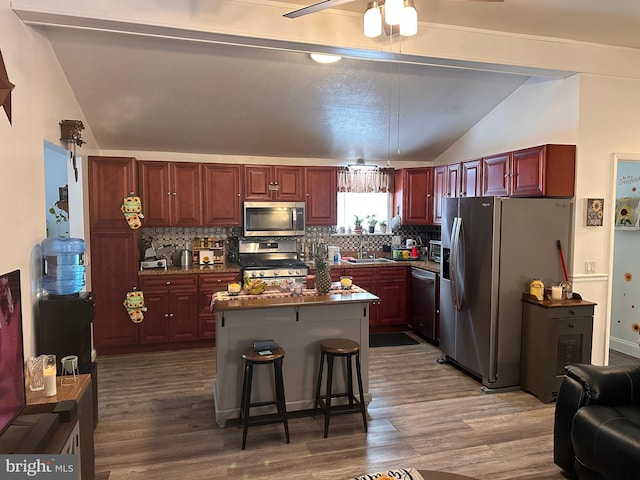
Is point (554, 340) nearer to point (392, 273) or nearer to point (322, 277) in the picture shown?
point (322, 277)

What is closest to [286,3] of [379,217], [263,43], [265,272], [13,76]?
[263,43]

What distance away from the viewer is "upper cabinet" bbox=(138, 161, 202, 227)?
500 centimetres

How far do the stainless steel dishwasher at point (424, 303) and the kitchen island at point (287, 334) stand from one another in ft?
6.15

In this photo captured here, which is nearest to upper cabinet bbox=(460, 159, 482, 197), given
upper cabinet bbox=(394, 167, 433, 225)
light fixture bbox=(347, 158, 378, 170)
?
upper cabinet bbox=(394, 167, 433, 225)

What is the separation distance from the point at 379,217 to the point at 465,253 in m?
2.36

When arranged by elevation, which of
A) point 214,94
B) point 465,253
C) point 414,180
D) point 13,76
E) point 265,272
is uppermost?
point 214,94

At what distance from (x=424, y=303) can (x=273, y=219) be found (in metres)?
2.15

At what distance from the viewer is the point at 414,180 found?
19.1 ft

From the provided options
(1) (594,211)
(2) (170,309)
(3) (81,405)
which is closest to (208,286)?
(2) (170,309)

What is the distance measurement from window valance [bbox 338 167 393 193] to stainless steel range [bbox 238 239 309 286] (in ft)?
3.63

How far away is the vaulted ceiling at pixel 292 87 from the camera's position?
3.26 meters

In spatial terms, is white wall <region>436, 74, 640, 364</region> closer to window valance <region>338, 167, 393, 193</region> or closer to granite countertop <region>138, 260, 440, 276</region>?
granite countertop <region>138, 260, 440, 276</region>

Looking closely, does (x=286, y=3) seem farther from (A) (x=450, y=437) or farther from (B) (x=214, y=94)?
(A) (x=450, y=437)

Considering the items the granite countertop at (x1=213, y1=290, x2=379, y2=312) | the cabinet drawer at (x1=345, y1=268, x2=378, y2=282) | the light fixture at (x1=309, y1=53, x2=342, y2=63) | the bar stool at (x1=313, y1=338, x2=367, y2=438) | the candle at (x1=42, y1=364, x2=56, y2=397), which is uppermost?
the light fixture at (x1=309, y1=53, x2=342, y2=63)
